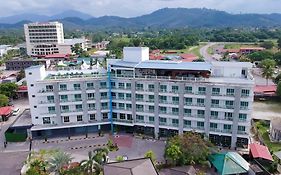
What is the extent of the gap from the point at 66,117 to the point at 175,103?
18.3m

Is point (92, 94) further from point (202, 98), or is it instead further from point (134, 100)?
point (202, 98)

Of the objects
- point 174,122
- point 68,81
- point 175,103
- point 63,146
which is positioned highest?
point 68,81

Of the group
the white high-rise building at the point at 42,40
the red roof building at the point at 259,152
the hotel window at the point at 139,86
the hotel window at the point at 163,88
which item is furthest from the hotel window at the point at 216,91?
the white high-rise building at the point at 42,40

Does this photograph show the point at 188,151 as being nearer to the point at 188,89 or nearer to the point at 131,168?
the point at 131,168

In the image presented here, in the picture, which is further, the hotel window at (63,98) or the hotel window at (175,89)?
the hotel window at (63,98)

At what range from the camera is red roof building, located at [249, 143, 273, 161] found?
122 ft

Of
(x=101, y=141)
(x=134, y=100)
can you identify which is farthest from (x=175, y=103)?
(x=101, y=141)

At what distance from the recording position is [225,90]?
4084cm

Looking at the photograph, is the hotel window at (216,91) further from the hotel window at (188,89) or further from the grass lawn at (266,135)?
the grass lawn at (266,135)

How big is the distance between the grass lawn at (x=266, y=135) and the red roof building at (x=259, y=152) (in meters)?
3.25

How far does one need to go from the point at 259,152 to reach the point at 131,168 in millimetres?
18693

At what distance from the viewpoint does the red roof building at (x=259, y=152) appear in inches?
1468

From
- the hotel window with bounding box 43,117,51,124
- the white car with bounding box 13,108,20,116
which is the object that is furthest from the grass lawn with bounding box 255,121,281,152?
the white car with bounding box 13,108,20,116

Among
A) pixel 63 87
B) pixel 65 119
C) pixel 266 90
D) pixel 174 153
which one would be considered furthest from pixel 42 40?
pixel 174 153
